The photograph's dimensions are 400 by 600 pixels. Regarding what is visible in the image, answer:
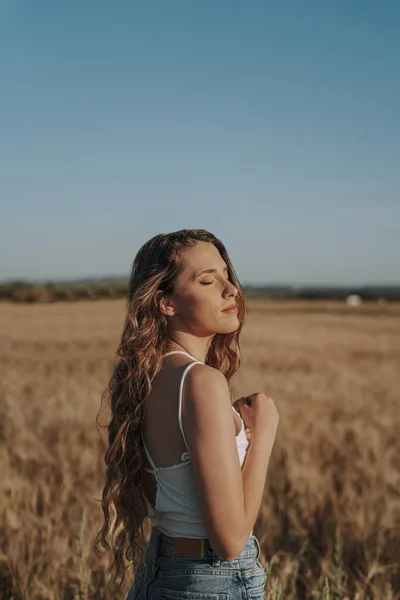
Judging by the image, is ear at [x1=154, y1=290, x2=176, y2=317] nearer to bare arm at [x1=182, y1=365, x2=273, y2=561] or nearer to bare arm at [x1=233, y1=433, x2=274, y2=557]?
bare arm at [x1=182, y1=365, x2=273, y2=561]

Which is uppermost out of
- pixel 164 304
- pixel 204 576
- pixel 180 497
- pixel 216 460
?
pixel 164 304

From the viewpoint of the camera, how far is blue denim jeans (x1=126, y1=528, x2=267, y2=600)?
145 cm

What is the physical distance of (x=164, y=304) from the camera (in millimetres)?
1607

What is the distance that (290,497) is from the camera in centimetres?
402

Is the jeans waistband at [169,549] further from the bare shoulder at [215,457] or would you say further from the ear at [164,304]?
the ear at [164,304]

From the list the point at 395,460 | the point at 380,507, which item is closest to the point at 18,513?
the point at 380,507

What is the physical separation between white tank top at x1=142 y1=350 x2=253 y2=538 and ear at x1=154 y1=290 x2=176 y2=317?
10 centimetres

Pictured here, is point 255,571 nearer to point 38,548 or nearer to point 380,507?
point 38,548

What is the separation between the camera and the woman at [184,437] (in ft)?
4.59

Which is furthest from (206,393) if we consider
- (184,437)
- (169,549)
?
(169,549)

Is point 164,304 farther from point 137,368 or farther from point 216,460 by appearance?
point 216,460

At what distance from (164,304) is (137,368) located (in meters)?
0.16

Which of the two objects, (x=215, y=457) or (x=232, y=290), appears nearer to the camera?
(x=215, y=457)

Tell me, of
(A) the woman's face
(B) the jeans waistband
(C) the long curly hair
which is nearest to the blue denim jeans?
(B) the jeans waistband
